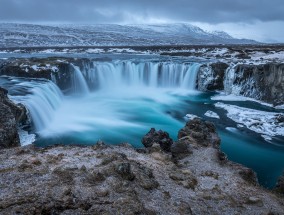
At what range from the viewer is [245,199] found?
10523mm

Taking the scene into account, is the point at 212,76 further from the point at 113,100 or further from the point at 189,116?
the point at 189,116

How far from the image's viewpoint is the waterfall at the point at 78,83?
34.2 metres

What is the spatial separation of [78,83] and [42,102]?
12025 mm

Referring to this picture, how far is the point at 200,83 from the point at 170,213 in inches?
1176

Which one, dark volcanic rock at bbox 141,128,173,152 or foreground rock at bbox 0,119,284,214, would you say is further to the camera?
dark volcanic rock at bbox 141,128,173,152

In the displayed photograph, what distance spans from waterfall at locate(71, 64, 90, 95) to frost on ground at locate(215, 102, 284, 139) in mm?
15083

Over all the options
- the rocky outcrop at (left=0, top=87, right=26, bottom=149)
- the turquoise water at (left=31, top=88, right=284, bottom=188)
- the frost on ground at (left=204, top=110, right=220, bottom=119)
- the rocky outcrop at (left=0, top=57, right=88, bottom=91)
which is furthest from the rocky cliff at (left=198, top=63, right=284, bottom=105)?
the rocky outcrop at (left=0, top=87, right=26, bottom=149)

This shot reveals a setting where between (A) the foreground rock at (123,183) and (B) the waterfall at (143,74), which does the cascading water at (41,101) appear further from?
(B) the waterfall at (143,74)

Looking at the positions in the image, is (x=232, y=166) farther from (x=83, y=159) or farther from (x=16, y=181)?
(x=16, y=181)

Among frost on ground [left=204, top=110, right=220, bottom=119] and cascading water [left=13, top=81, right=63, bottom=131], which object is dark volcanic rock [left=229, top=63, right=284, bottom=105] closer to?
frost on ground [left=204, top=110, right=220, bottom=119]

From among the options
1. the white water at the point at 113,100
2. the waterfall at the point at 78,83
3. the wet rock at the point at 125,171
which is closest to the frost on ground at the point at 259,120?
the white water at the point at 113,100

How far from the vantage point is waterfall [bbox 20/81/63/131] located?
20.8m

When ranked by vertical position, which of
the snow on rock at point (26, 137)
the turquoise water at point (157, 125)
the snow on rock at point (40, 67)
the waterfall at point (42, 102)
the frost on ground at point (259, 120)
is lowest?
the turquoise water at point (157, 125)

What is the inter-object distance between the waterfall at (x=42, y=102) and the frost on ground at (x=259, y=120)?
1400 centimetres
